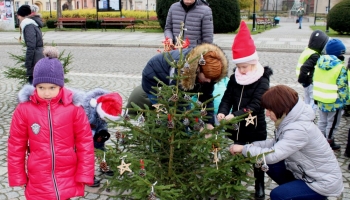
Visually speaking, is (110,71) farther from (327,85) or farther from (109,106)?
(109,106)

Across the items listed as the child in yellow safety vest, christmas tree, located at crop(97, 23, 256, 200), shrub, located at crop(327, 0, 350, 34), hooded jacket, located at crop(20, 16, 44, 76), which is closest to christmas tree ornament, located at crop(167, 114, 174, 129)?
christmas tree, located at crop(97, 23, 256, 200)

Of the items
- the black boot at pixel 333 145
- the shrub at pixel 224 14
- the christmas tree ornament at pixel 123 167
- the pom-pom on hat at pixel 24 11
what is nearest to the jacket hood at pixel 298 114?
the christmas tree ornament at pixel 123 167

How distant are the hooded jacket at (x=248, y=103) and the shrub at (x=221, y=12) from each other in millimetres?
17931

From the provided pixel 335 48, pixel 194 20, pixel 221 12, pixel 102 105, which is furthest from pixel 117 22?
pixel 102 105

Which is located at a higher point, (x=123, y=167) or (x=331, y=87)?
(x=331, y=87)

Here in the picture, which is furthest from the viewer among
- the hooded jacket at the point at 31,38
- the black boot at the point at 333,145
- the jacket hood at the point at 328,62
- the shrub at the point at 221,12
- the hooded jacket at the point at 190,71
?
the shrub at the point at 221,12

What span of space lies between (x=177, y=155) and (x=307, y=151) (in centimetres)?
104

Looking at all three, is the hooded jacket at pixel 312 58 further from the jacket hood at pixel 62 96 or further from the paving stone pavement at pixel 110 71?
the jacket hood at pixel 62 96

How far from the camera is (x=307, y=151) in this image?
10.4ft

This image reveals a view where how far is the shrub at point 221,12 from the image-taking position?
2138 centimetres

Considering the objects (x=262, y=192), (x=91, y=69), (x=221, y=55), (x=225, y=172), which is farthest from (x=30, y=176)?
(x=91, y=69)

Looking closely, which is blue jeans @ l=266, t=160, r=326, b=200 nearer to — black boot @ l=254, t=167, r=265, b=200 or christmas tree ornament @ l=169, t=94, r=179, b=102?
black boot @ l=254, t=167, r=265, b=200

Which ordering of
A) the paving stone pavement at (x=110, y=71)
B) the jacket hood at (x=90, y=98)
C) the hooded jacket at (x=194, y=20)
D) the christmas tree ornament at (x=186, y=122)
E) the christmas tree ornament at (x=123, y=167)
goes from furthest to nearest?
the hooded jacket at (x=194, y=20) → the paving stone pavement at (x=110, y=71) → the jacket hood at (x=90, y=98) → the christmas tree ornament at (x=186, y=122) → the christmas tree ornament at (x=123, y=167)

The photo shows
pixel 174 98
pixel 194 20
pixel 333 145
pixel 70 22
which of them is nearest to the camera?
pixel 174 98
